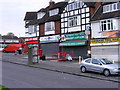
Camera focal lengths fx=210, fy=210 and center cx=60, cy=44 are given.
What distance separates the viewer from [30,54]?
83.5ft

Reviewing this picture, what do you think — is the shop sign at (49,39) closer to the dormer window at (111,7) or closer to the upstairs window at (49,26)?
the upstairs window at (49,26)

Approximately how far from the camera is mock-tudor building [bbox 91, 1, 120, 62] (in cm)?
2728

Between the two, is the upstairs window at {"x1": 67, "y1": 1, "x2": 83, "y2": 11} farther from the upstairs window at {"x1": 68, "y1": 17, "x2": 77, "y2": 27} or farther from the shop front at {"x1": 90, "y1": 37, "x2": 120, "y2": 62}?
the shop front at {"x1": 90, "y1": 37, "x2": 120, "y2": 62}

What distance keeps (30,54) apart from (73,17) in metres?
11.4

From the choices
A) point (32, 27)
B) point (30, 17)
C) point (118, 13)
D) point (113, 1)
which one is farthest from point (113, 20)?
point (30, 17)

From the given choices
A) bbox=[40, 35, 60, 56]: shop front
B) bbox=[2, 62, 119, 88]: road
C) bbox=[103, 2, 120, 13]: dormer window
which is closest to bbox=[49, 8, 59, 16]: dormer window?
bbox=[40, 35, 60, 56]: shop front

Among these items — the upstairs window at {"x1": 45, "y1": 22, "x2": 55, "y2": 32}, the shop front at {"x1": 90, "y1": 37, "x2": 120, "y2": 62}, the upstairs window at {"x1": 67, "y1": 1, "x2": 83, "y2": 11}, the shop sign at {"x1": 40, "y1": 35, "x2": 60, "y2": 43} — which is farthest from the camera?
the upstairs window at {"x1": 45, "y1": 22, "x2": 55, "y2": 32}

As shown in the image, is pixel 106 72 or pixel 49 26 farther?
pixel 49 26

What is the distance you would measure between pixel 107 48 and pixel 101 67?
36.4 ft

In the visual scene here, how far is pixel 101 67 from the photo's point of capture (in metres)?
17.6

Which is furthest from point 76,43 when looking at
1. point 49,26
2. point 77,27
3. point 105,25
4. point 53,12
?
point 53,12

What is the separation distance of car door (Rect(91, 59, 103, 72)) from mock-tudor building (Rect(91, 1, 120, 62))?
920 cm

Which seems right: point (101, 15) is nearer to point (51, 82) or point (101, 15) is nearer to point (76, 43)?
point (76, 43)

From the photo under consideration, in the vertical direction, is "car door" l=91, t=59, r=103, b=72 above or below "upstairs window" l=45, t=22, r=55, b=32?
below
